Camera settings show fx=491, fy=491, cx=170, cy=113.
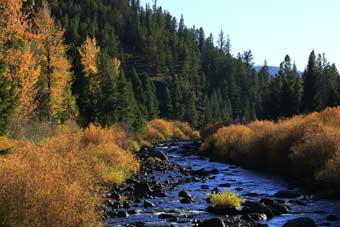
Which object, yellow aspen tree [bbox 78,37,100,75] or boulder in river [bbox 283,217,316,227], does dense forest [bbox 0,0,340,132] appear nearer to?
yellow aspen tree [bbox 78,37,100,75]

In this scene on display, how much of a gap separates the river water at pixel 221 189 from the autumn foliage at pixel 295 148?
158 centimetres

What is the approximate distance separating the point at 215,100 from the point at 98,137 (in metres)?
98.3

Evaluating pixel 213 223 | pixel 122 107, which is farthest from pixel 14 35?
pixel 122 107

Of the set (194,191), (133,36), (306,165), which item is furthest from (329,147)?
(133,36)

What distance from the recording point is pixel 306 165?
34625mm

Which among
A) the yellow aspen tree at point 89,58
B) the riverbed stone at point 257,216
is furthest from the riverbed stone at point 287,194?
the yellow aspen tree at point 89,58

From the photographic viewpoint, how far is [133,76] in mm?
103688

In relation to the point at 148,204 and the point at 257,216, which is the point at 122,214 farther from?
the point at 257,216

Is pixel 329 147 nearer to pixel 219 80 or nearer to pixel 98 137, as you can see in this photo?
pixel 98 137

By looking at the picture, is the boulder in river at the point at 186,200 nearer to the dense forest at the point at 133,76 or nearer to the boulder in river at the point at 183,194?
the boulder in river at the point at 183,194

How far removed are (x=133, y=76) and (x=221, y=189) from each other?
72173mm

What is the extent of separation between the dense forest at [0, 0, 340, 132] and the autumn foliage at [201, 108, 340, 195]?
47.6ft

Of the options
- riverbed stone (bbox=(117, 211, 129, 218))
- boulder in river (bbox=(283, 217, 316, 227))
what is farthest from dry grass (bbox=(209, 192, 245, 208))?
boulder in river (bbox=(283, 217, 316, 227))

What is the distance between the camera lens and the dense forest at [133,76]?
44.3 m
